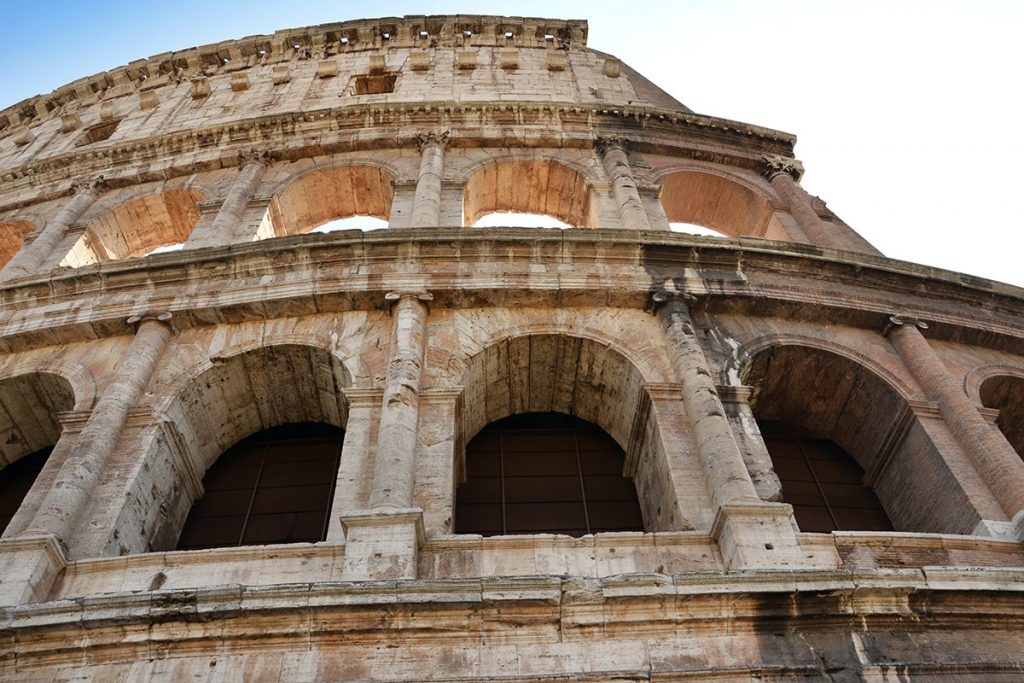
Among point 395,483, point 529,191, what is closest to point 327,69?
point 529,191

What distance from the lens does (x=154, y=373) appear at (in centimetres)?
A: 960

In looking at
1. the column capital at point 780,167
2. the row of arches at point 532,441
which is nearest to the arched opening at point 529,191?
the column capital at point 780,167

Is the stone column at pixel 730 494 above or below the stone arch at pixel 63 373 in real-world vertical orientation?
below

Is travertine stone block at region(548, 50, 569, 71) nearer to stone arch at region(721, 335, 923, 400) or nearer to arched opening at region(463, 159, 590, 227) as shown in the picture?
arched opening at region(463, 159, 590, 227)

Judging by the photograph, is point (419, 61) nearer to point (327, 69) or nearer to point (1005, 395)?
point (327, 69)

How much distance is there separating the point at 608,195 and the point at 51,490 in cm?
848

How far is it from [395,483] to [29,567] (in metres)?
2.85

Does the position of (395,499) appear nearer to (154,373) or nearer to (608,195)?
(154,373)

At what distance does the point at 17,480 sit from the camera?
10.3 meters

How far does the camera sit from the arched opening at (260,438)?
9.16 meters

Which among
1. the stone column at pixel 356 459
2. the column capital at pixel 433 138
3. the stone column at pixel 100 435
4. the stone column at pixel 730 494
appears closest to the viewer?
the stone column at pixel 730 494

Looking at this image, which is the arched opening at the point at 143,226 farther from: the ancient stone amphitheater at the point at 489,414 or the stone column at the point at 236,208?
the stone column at the point at 236,208

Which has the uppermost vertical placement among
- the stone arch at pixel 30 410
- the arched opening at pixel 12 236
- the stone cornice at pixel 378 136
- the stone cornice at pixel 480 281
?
the stone cornice at pixel 378 136

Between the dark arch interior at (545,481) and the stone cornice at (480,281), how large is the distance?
146cm
